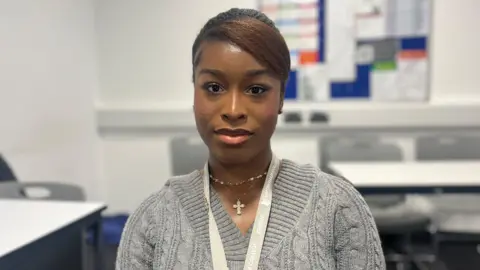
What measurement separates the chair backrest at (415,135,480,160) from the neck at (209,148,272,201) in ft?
7.56

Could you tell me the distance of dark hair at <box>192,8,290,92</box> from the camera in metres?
0.78

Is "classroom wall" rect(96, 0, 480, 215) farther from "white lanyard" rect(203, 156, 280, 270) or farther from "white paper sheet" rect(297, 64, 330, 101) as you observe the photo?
"white lanyard" rect(203, 156, 280, 270)

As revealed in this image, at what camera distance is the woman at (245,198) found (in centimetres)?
78

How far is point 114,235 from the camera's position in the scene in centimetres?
287

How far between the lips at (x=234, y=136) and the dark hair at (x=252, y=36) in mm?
113

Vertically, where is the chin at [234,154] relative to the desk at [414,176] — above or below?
above

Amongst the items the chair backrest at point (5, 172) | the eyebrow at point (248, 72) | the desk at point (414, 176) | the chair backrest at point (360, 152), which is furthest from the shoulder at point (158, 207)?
the chair backrest at point (360, 152)

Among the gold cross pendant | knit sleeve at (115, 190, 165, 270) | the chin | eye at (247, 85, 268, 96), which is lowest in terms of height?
knit sleeve at (115, 190, 165, 270)

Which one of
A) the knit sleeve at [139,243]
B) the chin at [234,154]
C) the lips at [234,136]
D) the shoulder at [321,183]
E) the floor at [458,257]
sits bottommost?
the floor at [458,257]

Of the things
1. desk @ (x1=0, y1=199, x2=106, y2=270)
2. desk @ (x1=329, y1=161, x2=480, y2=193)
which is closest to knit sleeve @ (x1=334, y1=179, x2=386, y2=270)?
desk @ (x1=0, y1=199, x2=106, y2=270)

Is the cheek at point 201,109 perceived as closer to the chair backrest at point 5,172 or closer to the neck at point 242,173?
the neck at point 242,173

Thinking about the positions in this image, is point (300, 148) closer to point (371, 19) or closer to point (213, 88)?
point (371, 19)

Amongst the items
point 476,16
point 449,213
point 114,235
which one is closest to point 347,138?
point 449,213

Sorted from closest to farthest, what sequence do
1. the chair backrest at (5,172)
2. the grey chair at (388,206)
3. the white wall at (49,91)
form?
1. the grey chair at (388,206)
2. the chair backrest at (5,172)
3. the white wall at (49,91)
